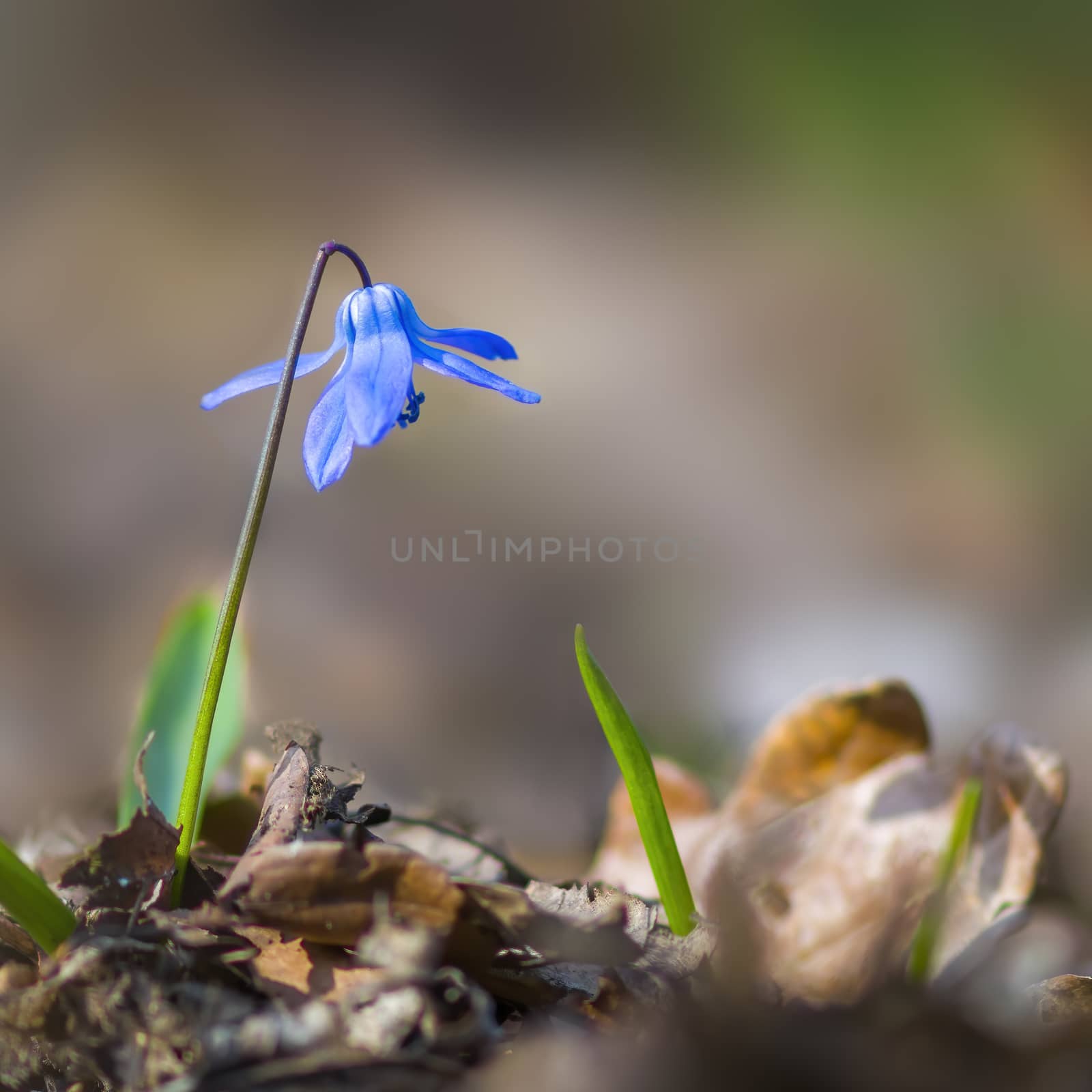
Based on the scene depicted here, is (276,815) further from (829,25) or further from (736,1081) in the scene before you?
(829,25)

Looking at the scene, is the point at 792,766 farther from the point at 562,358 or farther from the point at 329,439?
the point at 562,358

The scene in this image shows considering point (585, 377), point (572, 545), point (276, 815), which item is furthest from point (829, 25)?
point (276, 815)

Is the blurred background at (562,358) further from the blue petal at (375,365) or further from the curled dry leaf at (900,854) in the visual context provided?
the blue petal at (375,365)

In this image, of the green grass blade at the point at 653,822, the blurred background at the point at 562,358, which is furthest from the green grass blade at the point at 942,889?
the blurred background at the point at 562,358

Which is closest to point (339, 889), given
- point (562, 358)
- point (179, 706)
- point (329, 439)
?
point (329, 439)

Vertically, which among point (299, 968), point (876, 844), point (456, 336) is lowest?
point (299, 968)
